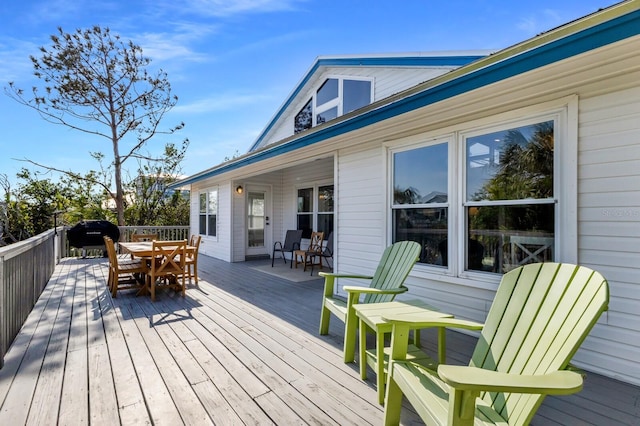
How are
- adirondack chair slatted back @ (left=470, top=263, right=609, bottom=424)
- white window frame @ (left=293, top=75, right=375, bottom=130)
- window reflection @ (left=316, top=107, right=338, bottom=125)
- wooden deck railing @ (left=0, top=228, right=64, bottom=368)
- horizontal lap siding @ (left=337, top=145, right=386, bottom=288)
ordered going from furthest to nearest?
window reflection @ (left=316, top=107, right=338, bottom=125), white window frame @ (left=293, top=75, right=375, bottom=130), horizontal lap siding @ (left=337, top=145, right=386, bottom=288), wooden deck railing @ (left=0, top=228, right=64, bottom=368), adirondack chair slatted back @ (left=470, top=263, right=609, bottom=424)

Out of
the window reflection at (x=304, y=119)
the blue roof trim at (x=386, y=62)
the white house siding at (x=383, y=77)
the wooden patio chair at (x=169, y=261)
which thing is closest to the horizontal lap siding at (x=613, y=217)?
the blue roof trim at (x=386, y=62)

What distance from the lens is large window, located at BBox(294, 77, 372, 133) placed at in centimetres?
667

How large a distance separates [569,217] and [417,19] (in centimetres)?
507

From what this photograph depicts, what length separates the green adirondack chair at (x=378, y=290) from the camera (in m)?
2.52

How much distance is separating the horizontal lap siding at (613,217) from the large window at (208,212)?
8.05 m

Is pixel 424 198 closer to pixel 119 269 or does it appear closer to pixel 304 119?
pixel 119 269

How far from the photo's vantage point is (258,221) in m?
8.43

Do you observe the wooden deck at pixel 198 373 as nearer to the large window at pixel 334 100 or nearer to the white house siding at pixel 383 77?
the white house siding at pixel 383 77

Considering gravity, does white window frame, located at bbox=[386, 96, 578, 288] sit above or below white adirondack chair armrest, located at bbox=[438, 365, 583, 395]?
above

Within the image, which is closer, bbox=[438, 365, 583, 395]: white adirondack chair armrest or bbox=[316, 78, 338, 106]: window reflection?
bbox=[438, 365, 583, 395]: white adirondack chair armrest

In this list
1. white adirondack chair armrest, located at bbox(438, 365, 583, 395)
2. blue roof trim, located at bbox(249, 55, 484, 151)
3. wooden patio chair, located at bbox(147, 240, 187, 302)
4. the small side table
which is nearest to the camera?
white adirondack chair armrest, located at bbox(438, 365, 583, 395)

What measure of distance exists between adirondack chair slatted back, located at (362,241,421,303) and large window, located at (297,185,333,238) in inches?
153

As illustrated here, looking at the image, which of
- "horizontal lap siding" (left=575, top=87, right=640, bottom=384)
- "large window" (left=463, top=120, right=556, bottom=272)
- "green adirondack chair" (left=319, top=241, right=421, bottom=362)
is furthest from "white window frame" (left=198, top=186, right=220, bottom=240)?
"horizontal lap siding" (left=575, top=87, right=640, bottom=384)

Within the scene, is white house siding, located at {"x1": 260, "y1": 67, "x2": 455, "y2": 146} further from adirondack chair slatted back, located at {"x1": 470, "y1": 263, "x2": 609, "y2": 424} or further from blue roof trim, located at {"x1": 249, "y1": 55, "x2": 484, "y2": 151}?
adirondack chair slatted back, located at {"x1": 470, "y1": 263, "x2": 609, "y2": 424}
